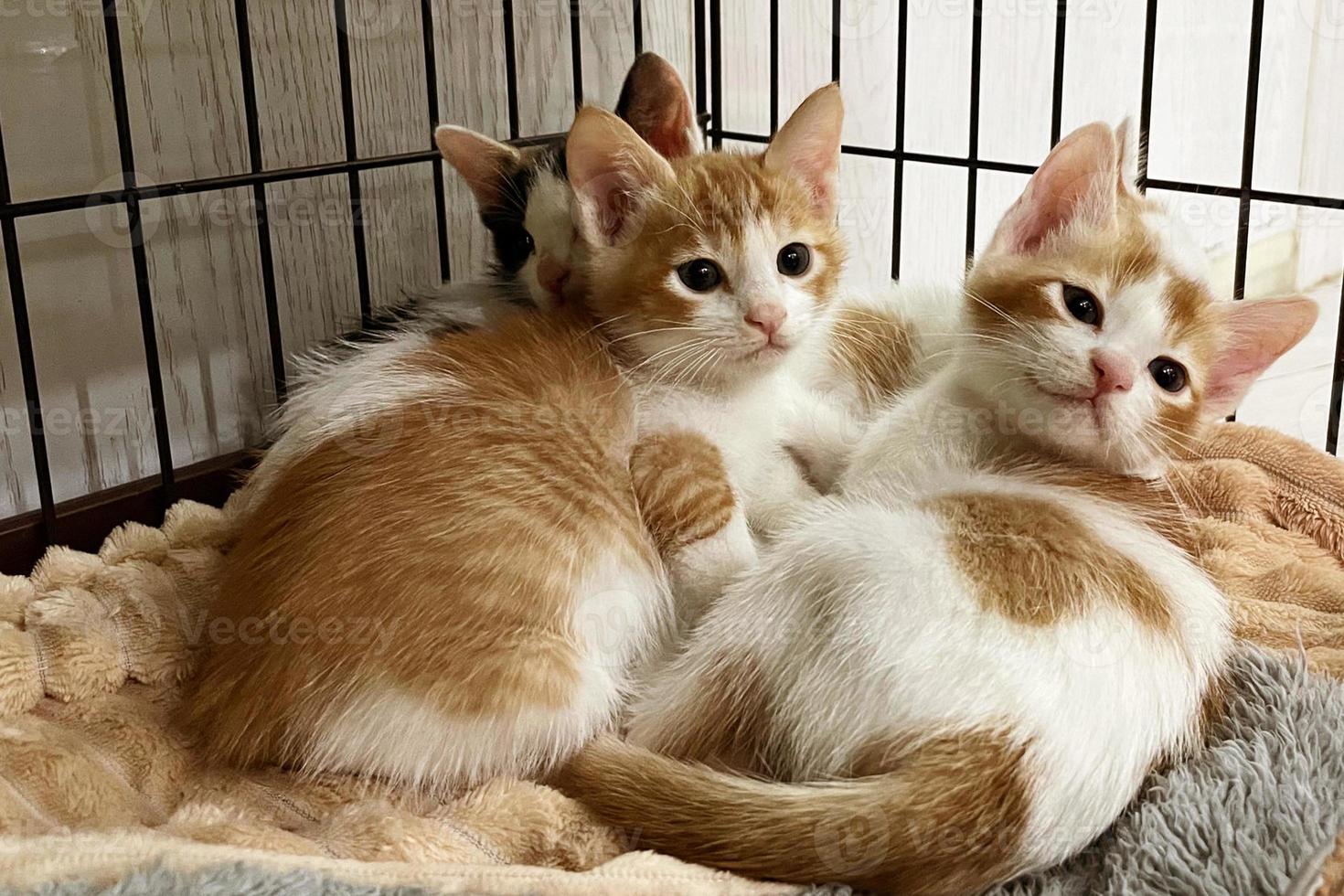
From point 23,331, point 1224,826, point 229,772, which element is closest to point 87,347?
point 23,331

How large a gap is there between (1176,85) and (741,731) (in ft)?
8.88

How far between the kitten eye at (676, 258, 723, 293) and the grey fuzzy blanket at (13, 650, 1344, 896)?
0.65 metres

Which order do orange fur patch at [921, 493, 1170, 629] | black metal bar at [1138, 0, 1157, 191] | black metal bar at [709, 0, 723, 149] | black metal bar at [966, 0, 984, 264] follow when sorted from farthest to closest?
1. black metal bar at [709, 0, 723, 149]
2. black metal bar at [966, 0, 984, 264]
3. black metal bar at [1138, 0, 1157, 191]
4. orange fur patch at [921, 493, 1170, 629]

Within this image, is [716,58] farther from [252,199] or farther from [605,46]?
[252,199]

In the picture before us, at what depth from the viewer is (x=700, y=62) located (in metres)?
2.22

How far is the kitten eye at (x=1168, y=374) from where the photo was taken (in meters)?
1.16

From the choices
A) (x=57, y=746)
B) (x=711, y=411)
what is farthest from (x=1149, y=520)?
(x=57, y=746)

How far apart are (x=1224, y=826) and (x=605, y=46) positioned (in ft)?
6.17

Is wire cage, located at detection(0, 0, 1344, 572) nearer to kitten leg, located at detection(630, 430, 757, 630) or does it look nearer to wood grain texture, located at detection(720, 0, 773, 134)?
wood grain texture, located at detection(720, 0, 773, 134)

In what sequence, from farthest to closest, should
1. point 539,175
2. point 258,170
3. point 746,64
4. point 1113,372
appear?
point 746,64
point 258,170
point 539,175
point 1113,372

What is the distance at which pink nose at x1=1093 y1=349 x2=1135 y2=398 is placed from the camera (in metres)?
1.11

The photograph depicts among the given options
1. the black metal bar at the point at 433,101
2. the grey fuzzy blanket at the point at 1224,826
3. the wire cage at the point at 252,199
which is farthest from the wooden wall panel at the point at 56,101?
the grey fuzzy blanket at the point at 1224,826

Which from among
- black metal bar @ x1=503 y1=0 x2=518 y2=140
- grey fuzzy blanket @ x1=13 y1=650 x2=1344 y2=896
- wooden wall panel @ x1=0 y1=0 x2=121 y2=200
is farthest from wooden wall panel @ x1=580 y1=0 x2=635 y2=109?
grey fuzzy blanket @ x1=13 y1=650 x2=1344 y2=896

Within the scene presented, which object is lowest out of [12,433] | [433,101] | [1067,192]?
[12,433]
